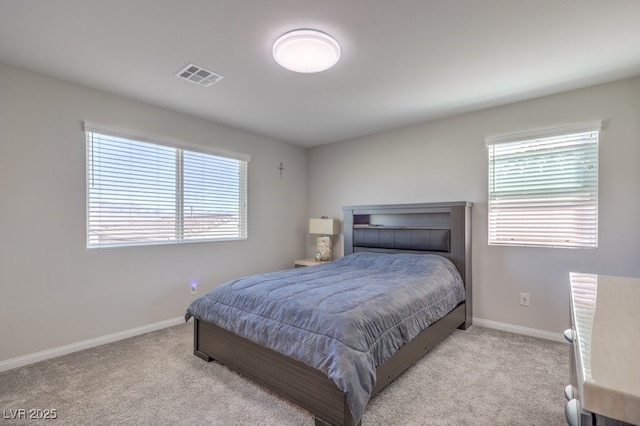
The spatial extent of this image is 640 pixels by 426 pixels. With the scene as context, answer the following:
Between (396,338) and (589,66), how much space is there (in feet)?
8.84

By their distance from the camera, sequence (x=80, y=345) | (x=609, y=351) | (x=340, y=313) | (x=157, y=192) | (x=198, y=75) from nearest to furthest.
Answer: (x=609, y=351)
(x=340, y=313)
(x=198, y=75)
(x=80, y=345)
(x=157, y=192)

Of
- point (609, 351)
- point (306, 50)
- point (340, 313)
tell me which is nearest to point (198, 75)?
point (306, 50)

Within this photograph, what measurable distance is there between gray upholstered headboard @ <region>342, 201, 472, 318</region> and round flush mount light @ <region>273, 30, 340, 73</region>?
2116mm

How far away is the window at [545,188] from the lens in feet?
9.41

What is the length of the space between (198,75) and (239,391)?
8.36 feet

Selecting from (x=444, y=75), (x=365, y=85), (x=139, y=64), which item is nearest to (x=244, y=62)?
(x=139, y=64)

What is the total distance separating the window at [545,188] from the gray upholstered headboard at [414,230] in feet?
1.16

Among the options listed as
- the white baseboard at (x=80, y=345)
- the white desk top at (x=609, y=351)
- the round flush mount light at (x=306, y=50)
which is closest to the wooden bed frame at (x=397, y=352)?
the white baseboard at (x=80, y=345)

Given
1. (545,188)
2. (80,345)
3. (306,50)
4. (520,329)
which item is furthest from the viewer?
(520,329)

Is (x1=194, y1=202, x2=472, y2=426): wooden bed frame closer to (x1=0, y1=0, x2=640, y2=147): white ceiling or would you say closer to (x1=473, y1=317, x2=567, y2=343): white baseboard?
(x1=473, y1=317, x2=567, y2=343): white baseboard

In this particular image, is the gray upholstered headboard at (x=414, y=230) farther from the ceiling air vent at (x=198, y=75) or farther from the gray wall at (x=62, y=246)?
the ceiling air vent at (x=198, y=75)

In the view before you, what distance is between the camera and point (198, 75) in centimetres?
264

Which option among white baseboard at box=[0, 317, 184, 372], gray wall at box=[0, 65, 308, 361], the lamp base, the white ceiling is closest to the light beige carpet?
white baseboard at box=[0, 317, 184, 372]

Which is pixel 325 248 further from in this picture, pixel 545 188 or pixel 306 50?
pixel 306 50
